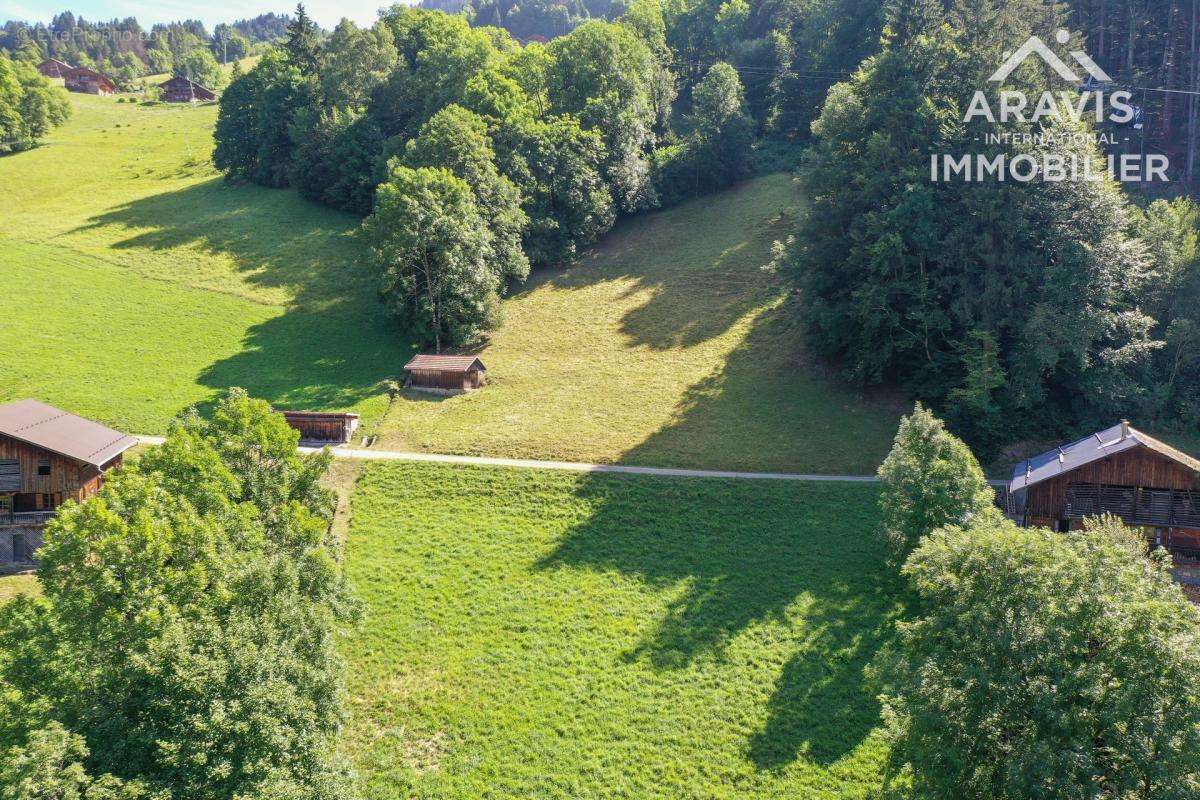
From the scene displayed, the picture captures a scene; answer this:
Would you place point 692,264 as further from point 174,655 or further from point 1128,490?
point 174,655

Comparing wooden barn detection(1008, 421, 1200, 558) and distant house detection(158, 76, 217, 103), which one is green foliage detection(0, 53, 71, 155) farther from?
wooden barn detection(1008, 421, 1200, 558)

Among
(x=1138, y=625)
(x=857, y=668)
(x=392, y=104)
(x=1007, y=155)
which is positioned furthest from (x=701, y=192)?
(x=1138, y=625)

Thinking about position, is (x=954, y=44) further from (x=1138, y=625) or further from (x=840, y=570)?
(x=1138, y=625)

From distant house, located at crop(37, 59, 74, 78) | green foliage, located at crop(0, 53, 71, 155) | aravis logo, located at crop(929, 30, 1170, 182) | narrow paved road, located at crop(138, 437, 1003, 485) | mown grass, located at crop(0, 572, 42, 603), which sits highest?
distant house, located at crop(37, 59, 74, 78)

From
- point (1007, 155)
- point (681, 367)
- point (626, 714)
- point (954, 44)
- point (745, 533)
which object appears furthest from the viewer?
point (681, 367)

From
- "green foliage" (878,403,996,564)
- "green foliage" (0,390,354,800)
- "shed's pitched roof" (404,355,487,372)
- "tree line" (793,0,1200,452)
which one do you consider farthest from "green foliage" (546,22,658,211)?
"green foliage" (0,390,354,800)

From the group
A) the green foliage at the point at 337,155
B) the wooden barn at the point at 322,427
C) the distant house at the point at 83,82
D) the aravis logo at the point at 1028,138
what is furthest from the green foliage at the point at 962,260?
the distant house at the point at 83,82
